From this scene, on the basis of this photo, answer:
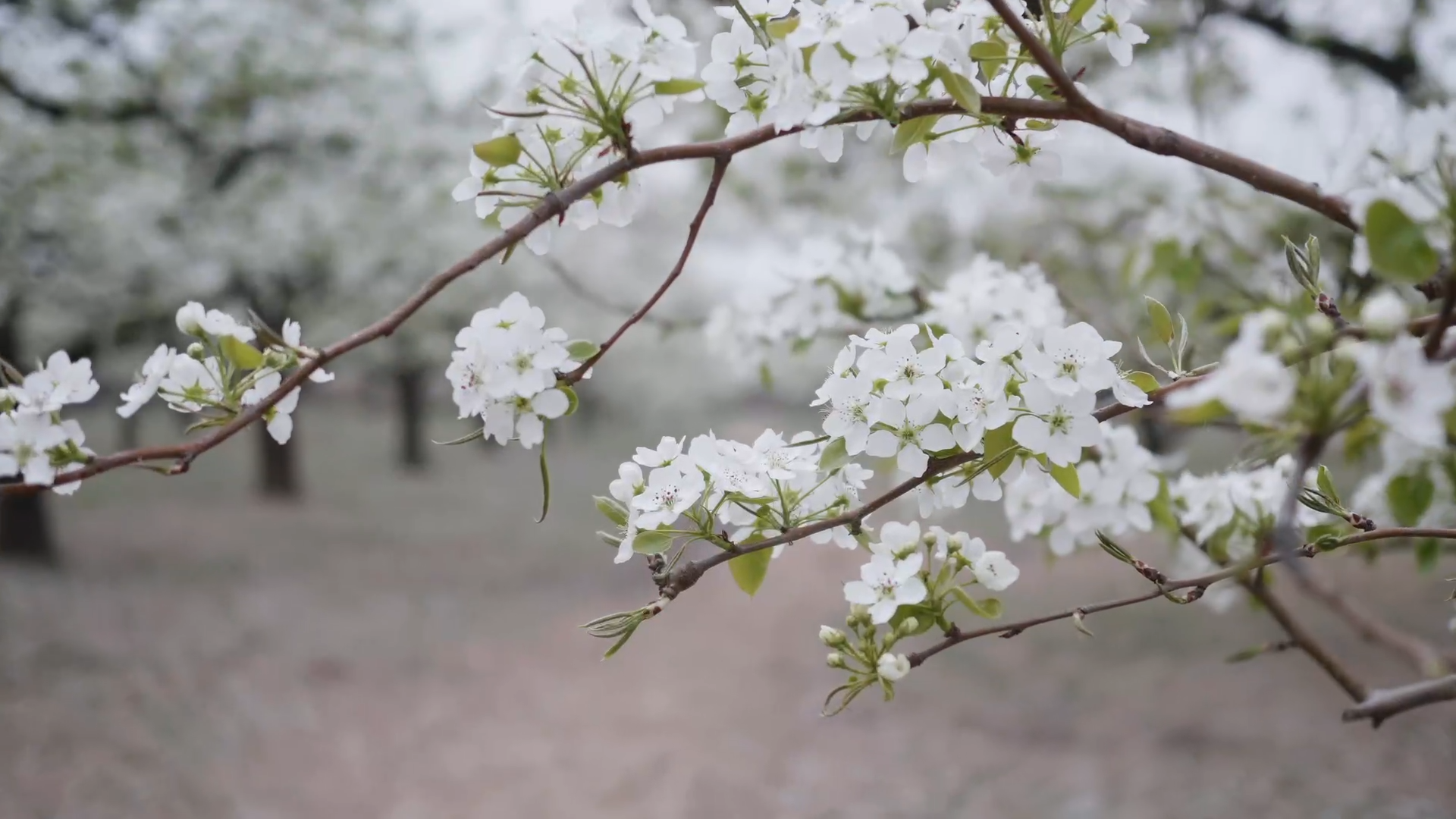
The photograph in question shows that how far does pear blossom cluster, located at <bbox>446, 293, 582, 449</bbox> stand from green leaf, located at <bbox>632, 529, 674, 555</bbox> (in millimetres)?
112

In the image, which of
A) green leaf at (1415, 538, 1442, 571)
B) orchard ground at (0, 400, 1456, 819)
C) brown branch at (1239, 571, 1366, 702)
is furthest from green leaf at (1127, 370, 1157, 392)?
orchard ground at (0, 400, 1456, 819)

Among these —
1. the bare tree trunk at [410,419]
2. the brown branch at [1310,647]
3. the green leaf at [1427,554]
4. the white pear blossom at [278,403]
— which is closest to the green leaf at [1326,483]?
the brown branch at [1310,647]

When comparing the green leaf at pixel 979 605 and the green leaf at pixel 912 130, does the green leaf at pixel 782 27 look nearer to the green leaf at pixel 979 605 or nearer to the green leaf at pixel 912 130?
the green leaf at pixel 912 130

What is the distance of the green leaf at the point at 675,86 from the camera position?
707mm

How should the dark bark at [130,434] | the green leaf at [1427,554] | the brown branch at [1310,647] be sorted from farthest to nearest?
the dark bark at [130,434], the green leaf at [1427,554], the brown branch at [1310,647]

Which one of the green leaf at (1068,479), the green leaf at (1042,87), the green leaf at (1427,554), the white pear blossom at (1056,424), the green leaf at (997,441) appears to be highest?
the green leaf at (1042,87)

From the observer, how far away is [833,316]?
166cm

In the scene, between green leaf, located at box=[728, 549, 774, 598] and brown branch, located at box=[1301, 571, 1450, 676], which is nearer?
green leaf, located at box=[728, 549, 774, 598]

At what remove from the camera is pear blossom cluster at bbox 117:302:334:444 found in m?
0.70

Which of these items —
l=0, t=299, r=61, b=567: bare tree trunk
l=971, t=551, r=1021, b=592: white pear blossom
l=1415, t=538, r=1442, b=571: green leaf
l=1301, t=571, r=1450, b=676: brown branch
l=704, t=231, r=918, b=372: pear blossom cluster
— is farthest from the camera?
l=0, t=299, r=61, b=567: bare tree trunk

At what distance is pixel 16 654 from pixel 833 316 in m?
3.51

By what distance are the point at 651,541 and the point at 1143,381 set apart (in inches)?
15.7

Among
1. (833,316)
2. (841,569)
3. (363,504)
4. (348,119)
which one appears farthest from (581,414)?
(833,316)

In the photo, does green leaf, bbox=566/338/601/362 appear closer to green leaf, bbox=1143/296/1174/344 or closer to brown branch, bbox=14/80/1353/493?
brown branch, bbox=14/80/1353/493
